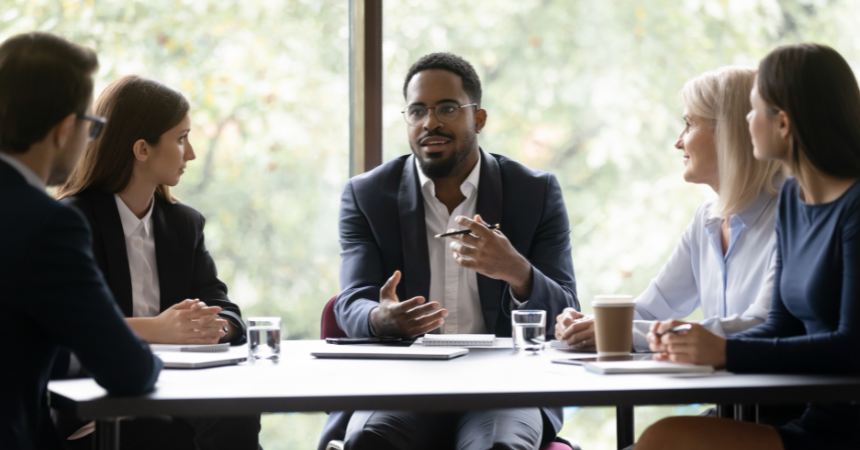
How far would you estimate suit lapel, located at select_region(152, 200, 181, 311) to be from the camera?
2.14 meters

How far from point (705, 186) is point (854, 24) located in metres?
1.84

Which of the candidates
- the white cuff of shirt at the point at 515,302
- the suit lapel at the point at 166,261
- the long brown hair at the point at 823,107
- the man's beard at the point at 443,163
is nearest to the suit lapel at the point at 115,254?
the suit lapel at the point at 166,261

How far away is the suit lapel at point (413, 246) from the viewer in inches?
92.6

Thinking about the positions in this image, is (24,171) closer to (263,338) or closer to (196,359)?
(196,359)

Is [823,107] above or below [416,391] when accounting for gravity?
above

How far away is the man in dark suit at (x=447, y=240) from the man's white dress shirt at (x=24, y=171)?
3.01 ft

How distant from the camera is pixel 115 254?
6.69ft

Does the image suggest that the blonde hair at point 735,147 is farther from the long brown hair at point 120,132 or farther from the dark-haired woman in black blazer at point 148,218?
the long brown hair at point 120,132

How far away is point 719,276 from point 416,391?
1.19 metres

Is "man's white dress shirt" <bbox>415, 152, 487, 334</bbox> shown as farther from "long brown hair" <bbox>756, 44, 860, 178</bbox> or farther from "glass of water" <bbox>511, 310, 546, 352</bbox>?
"long brown hair" <bbox>756, 44, 860, 178</bbox>

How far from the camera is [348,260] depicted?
Answer: 94.4 inches

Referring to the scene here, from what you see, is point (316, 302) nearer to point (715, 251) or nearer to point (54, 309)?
point (715, 251)

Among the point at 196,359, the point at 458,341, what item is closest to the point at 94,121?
the point at 196,359

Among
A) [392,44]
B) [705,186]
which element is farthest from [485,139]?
[705,186]
